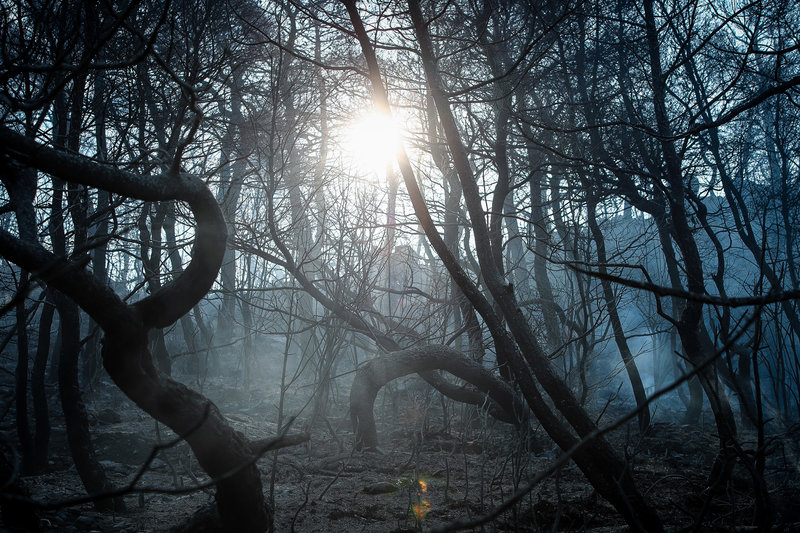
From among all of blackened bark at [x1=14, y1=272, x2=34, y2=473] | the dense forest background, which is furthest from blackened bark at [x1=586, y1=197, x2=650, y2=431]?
blackened bark at [x1=14, y1=272, x2=34, y2=473]

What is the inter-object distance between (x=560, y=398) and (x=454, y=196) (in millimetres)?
7038

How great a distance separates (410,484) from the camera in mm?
2828

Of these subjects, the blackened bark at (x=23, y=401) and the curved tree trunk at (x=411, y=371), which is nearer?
the blackened bark at (x=23, y=401)

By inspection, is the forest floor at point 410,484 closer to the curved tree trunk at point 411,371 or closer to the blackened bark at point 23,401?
the blackened bark at point 23,401

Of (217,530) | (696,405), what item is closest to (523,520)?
(217,530)

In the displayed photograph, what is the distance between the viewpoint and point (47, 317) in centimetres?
557

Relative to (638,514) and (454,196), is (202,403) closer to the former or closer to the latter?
(638,514)

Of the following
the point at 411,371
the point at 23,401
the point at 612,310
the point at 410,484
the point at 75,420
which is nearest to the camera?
the point at 410,484

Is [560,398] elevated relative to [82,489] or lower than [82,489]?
elevated

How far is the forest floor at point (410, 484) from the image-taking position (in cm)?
307

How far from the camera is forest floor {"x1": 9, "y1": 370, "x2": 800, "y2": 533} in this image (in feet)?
10.1

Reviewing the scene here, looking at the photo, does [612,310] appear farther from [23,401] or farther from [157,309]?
[23,401]

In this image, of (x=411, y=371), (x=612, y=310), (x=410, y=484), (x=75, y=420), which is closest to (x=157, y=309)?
(x=410, y=484)

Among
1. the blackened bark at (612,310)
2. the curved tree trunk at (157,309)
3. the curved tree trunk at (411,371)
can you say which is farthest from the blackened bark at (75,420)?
the blackened bark at (612,310)
